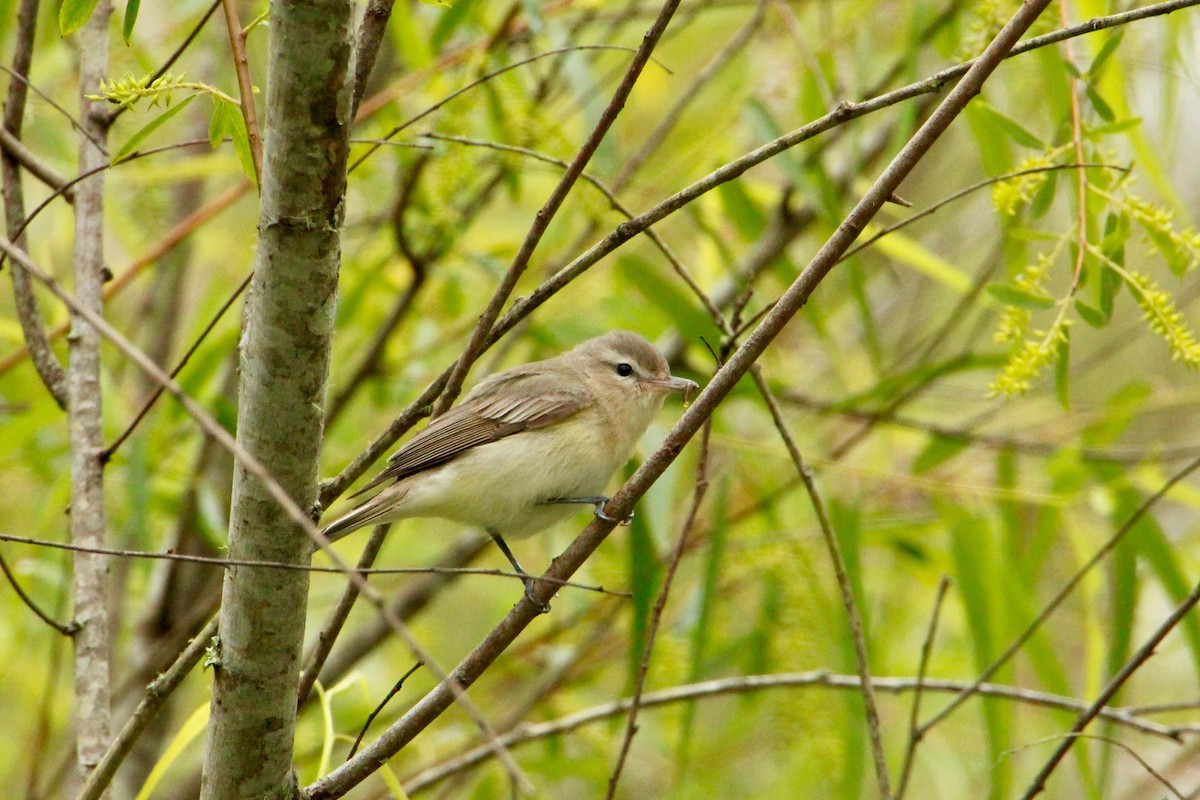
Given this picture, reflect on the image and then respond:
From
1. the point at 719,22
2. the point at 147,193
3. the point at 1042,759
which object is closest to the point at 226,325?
the point at 147,193

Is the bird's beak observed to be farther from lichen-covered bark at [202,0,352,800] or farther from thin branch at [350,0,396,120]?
lichen-covered bark at [202,0,352,800]

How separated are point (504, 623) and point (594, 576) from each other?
6.45ft

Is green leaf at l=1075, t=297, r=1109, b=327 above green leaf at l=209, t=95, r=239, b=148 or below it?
below

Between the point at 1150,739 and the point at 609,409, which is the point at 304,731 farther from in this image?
the point at 1150,739

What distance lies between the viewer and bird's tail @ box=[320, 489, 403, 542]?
3264 millimetres

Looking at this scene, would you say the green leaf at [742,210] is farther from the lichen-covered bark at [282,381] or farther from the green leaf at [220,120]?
the lichen-covered bark at [282,381]

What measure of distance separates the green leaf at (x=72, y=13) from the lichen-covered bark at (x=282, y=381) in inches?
25.0

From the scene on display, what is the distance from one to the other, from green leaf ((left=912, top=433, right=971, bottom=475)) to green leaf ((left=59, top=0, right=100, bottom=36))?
3.06m

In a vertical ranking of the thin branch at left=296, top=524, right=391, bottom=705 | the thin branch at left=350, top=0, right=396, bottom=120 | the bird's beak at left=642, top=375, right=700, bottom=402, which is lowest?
the thin branch at left=296, top=524, right=391, bottom=705

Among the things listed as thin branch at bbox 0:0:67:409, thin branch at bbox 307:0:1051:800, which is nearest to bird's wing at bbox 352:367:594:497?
thin branch at bbox 0:0:67:409

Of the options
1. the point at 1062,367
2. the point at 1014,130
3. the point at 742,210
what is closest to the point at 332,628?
the point at 1062,367

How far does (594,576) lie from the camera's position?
13.6 feet

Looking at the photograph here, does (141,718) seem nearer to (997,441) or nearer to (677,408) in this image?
(677,408)

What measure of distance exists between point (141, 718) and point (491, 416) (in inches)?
68.8
